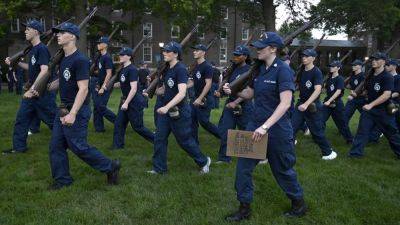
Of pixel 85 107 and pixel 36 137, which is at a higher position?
pixel 85 107

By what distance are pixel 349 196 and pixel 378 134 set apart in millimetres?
4700

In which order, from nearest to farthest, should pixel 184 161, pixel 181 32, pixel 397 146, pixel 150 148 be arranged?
pixel 184 161, pixel 397 146, pixel 150 148, pixel 181 32

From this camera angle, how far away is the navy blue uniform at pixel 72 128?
577 cm

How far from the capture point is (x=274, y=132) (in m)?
5.00

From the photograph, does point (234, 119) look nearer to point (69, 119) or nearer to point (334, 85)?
point (69, 119)

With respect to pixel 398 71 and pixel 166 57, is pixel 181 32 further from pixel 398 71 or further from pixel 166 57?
pixel 166 57

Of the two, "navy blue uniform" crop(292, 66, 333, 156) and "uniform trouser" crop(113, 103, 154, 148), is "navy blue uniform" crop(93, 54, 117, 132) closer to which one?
"uniform trouser" crop(113, 103, 154, 148)

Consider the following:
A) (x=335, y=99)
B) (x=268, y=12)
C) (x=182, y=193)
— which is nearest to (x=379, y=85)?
(x=335, y=99)

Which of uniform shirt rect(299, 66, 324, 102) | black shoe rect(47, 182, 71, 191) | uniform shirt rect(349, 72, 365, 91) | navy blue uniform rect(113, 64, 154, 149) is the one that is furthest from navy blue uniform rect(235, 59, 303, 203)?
uniform shirt rect(349, 72, 365, 91)

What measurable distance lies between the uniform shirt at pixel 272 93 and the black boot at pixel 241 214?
0.89m

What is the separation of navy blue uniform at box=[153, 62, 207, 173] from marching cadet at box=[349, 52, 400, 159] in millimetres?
3190

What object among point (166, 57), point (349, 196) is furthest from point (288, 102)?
point (166, 57)

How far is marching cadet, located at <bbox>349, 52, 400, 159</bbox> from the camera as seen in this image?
8.09 m

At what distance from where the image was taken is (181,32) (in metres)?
34.2
